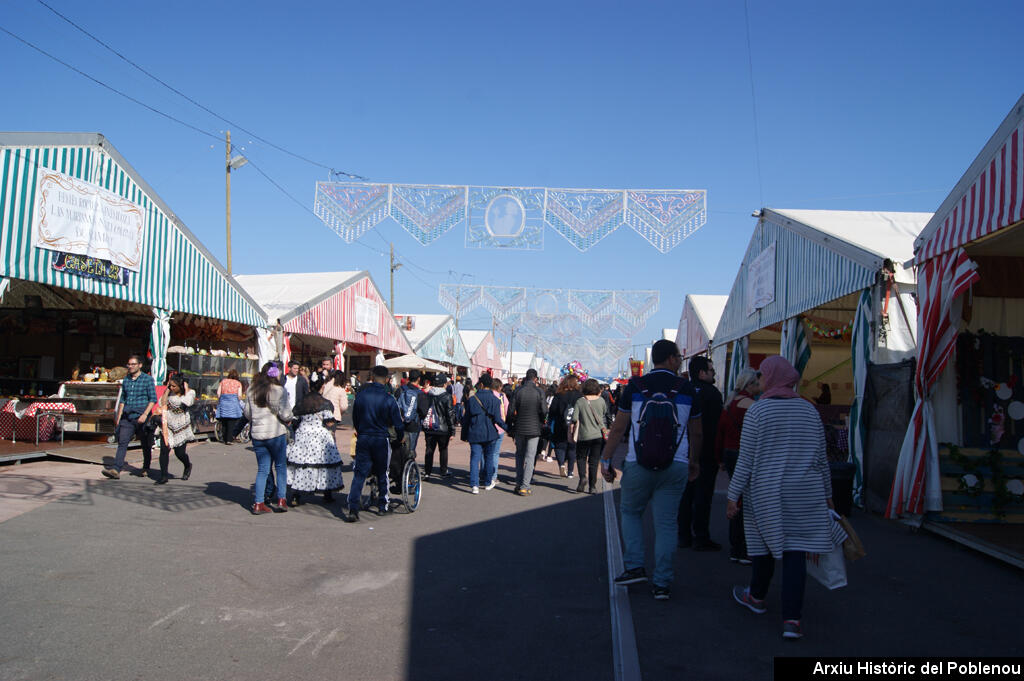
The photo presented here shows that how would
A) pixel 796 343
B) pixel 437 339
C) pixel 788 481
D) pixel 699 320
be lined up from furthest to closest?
1. pixel 437 339
2. pixel 699 320
3. pixel 796 343
4. pixel 788 481

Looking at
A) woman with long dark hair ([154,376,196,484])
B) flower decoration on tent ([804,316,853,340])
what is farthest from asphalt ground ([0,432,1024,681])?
flower decoration on tent ([804,316,853,340])

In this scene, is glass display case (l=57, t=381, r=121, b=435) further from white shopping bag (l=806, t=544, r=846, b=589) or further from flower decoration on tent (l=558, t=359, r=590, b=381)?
white shopping bag (l=806, t=544, r=846, b=589)

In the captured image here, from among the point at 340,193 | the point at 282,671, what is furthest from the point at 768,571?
the point at 340,193

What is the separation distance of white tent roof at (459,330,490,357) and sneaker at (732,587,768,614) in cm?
3951

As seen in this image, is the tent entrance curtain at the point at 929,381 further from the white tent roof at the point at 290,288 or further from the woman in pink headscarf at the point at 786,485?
the white tent roof at the point at 290,288

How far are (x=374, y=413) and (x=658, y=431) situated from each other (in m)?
3.66

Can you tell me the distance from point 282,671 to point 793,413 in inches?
129

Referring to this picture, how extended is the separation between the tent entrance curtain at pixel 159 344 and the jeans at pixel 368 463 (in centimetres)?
796

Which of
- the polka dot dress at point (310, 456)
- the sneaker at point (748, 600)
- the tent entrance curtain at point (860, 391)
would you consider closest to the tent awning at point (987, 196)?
the tent entrance curtain at point (860, 391)

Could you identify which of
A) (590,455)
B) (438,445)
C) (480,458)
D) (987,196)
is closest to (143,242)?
(438,445)

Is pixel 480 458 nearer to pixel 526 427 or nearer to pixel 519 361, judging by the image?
pixel 526 427

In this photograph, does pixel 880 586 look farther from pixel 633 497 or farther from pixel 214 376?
pixel 214 376

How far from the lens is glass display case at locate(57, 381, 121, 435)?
1348 centimetres

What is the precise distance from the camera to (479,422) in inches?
396
